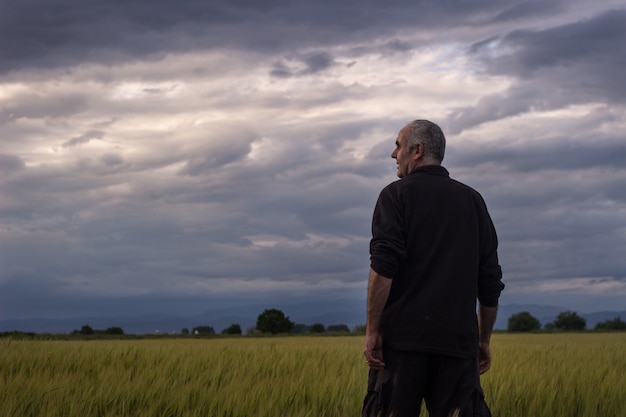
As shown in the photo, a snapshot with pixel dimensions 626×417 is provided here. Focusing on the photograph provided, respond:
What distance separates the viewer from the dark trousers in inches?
165

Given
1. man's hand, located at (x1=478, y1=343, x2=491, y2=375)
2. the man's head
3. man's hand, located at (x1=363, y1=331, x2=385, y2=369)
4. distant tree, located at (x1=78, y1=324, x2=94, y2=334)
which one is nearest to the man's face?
the man's head

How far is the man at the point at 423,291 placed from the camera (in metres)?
4.16

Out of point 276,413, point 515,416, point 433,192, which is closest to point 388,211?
point 433,192

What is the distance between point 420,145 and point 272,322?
36898 mm

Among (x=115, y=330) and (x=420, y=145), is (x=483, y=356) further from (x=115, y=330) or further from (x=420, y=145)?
(x=115, y=330)

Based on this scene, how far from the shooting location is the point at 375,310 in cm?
412

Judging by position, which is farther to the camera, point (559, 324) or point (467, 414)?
point (559, 324)

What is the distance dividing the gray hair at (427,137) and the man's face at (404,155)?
31 millimetres

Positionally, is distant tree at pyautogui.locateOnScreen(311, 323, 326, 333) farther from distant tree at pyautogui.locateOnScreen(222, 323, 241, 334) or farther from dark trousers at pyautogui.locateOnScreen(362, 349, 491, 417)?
dark trousers at pyautogui.locateOnScreen(362, 349, 491, 417)

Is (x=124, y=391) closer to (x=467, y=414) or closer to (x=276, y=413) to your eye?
(x=276, y=413)

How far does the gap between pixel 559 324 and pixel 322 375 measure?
41693mm

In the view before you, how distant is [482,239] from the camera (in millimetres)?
4566

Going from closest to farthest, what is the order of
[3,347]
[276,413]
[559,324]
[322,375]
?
[276,413]
[322,375]
[3,347]
[559,324]

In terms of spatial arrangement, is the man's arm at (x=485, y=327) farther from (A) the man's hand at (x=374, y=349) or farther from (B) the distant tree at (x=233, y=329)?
(B) the distant tree at (x=233, y=329)
